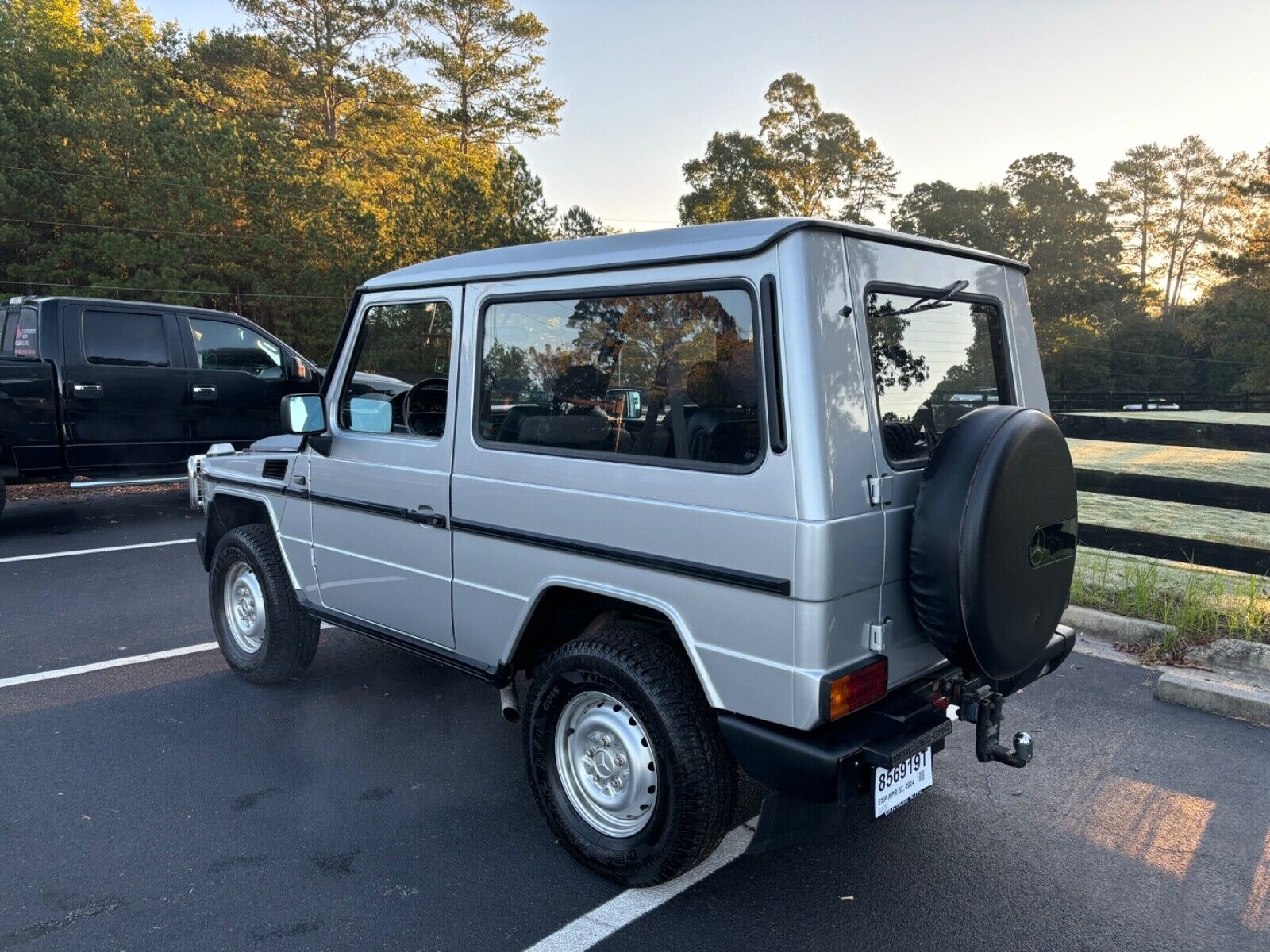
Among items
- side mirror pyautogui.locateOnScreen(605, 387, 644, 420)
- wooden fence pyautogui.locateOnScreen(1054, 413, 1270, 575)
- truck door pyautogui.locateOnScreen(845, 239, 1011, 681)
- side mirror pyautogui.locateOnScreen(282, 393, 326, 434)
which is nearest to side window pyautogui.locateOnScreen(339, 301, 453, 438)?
side mirror pyautogui.locateOnScreen(282, 393, 326, 434)

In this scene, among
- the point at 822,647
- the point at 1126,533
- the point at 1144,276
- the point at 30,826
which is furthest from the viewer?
the point at 1144,276

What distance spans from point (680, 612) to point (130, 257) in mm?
21359

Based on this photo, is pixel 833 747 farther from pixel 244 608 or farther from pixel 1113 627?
pixel 1113 627

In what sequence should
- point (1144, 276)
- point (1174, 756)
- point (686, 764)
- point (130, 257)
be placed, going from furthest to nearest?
1. point (1144, 276)
2. point (130, 257)
3. point (1174, 756)
4. point (686, 764)

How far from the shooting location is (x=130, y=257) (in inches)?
781

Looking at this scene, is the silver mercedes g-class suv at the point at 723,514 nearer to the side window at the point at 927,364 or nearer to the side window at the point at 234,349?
the side window at the point at 927,364

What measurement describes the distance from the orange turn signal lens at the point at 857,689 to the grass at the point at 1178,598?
2868 mm

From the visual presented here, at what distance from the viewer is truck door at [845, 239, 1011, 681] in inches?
103

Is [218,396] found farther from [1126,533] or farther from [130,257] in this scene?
[130,257]

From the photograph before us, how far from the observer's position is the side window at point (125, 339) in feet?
28.4

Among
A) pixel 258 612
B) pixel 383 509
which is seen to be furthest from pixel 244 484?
pixel 383 509

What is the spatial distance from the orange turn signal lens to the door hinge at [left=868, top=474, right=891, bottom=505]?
0.47 m

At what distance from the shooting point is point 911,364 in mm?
2879

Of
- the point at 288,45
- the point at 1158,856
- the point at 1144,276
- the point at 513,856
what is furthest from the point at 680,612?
the point at 1144,276
